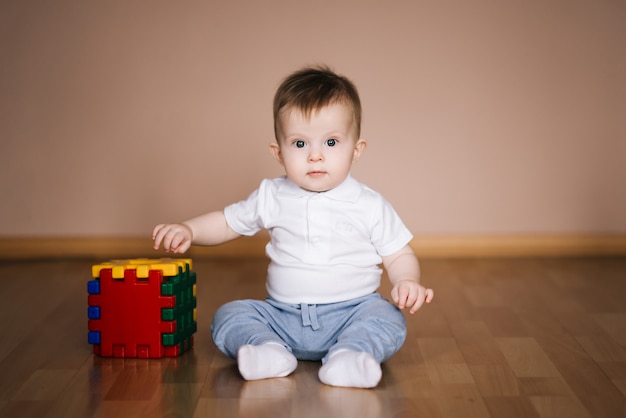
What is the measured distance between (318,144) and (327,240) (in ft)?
0.67

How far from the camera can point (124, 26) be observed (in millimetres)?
3025

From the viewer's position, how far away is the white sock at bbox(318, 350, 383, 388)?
1624mm

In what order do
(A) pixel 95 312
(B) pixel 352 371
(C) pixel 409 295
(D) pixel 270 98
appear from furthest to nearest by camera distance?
(D) pixel 270 98 < (A) pixel 95 312 < (C) pixel 409 295 < (B) pixel 352 371

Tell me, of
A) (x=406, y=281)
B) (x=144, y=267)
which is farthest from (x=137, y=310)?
(x=406, y=281)

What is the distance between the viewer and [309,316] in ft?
6.06

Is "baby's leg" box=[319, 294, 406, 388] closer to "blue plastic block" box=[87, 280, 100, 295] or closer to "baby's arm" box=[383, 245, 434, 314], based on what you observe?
"baby's arm" box=[383, 245, 434, 314]

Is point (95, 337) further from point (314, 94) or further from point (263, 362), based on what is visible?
point (314, 94)

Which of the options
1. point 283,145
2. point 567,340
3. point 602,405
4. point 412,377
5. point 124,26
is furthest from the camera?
point 124,26

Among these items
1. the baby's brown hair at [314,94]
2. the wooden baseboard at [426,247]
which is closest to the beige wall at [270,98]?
the wooden baseboard at [426,247]

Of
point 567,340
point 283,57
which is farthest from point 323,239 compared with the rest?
point 283,57

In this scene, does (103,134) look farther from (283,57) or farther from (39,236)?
(283,57)

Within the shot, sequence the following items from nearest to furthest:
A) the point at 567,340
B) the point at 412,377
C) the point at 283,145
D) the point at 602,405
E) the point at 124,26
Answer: the point at 602,405 → the point at 412,377 → the point at 283,145 → the point at 567,340 → the point at 124,26

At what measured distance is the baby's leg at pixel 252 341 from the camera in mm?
1682

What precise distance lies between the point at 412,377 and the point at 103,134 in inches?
67.7
